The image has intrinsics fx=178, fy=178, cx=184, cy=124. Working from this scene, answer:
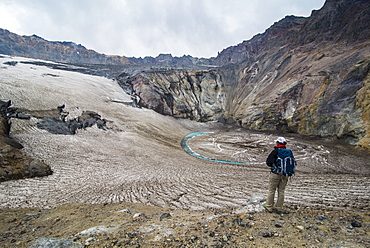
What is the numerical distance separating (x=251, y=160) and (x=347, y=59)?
63.6 feet

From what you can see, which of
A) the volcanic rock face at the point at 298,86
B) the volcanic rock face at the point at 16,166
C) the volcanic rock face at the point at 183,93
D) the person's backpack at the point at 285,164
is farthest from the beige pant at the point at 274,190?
the volcanic rock face at the point at 183,93

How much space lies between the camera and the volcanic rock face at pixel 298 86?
67.1 ft

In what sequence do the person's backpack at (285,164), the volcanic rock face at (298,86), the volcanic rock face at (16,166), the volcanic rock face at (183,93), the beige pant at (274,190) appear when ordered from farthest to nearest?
1. the volcanic rock face at (183,93)
2. the volcanic rock face at (298,86)
3. the volcanic rock face at (16,166)
4. the beige pant at (274,190)
5. the person's backpack at (285,164)

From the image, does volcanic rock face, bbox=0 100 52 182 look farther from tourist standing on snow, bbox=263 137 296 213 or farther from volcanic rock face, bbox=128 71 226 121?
volcanic rock face, bbox=128 71 226 121

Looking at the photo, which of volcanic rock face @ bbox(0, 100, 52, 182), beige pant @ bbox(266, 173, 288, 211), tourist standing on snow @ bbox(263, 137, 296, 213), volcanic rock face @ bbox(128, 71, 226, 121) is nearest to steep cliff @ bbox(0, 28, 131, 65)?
volcanic rock face @ bbox(128, 71, 226, 121)

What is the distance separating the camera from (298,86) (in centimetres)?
2711

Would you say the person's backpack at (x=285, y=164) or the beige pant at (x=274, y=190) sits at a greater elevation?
the person's backpack at (x=285, y=164)

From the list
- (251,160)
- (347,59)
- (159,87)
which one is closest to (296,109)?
(347,59)

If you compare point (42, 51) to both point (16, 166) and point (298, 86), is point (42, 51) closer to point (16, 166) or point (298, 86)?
point (16, 166)

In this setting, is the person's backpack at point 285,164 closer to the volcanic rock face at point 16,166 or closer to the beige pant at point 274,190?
the beige pant at point 274,190

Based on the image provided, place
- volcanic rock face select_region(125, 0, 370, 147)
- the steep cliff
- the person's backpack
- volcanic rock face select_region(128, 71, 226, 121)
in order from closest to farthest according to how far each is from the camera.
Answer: the person's backpack → volcanic rock face select_region(125, 0, 370, 147) → volcanic rock face select_region(128, 71, 226, 121) → the steep cliff

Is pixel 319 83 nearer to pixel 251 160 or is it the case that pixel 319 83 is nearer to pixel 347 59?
pixel 347 59

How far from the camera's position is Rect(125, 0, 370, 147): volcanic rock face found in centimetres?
2045

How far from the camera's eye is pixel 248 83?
43281 mm
